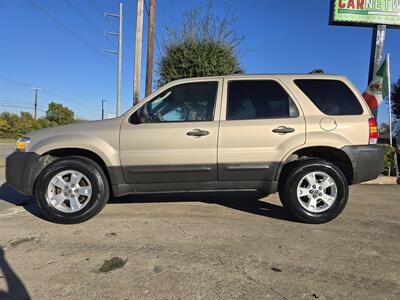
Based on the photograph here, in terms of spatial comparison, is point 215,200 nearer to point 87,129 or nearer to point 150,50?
point 87,129

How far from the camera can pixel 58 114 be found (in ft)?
215

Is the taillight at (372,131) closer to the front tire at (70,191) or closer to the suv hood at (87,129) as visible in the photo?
the suv hood at (87,129)

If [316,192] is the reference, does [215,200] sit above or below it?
below

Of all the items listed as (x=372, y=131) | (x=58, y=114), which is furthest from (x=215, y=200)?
(x=58, y=114)

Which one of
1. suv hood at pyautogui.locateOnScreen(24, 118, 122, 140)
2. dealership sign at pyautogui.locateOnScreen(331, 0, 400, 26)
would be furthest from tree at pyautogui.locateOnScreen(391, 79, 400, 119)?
suv hood at pyautogui.locateOnScreen(24, 118, 122, 140)

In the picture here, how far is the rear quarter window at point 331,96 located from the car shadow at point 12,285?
390 centimetres

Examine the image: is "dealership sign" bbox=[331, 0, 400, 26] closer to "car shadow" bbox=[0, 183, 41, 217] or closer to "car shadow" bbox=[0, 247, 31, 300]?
"car shadow" bbox=[0, 183, 41, 217]

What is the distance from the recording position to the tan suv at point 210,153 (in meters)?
4.77

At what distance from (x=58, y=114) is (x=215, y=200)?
64850 mm

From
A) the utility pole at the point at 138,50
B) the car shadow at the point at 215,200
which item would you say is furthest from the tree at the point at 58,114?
the car shadow at the point at 215,200

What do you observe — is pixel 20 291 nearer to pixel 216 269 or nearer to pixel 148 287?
pixel 148 287

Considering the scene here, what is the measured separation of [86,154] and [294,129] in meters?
2.74

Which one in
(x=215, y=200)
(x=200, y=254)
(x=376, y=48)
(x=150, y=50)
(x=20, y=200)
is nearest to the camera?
(x=200, y=254)

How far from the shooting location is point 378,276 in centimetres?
325
